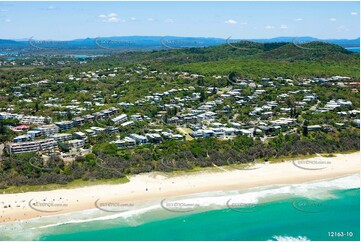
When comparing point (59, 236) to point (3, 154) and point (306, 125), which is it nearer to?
point (3, 154)

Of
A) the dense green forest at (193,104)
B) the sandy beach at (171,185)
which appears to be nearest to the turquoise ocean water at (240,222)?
the sandy beach at (171,185)

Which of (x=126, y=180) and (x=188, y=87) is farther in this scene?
(x=188, y=87)

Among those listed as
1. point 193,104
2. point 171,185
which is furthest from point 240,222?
point 193,104

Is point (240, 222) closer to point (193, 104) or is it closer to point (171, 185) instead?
point (171, 185)

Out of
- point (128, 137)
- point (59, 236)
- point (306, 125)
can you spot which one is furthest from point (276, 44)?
point (59, 236)

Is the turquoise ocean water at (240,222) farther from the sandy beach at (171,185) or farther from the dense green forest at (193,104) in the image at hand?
the dense green forest at (193,104)

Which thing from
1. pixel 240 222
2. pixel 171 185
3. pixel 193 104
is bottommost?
pixel 240 222

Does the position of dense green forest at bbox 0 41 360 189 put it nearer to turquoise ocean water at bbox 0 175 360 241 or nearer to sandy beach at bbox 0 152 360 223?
sandy beach at bbox 0 152 360 223
